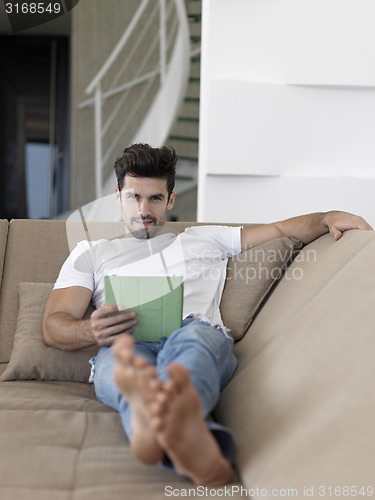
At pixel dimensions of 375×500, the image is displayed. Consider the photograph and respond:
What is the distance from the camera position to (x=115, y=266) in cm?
196

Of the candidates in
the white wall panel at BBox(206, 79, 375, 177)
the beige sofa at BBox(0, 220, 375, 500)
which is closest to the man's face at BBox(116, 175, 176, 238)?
the beige sofa at BBox(0, 220, 375, 500)

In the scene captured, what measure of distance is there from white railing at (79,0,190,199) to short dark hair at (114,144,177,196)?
8.53 feet

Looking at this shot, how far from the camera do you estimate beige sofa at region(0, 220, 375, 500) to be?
1.06 metres

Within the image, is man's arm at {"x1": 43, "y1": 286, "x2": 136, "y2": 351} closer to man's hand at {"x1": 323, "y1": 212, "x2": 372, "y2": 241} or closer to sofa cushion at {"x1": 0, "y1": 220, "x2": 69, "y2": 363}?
sofa cushion at {"x1": 0, "y1": 220, "x2": 69, "y2": 363}

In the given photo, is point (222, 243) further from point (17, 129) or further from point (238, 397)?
point (17, 129)

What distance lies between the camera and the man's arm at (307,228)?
1.86 metres

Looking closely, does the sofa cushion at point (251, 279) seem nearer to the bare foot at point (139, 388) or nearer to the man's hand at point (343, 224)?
the man's hand at point (343, 224)

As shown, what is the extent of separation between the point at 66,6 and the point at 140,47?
830 mm

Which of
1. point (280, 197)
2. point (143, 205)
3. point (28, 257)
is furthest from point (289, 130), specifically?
point (28, 257)

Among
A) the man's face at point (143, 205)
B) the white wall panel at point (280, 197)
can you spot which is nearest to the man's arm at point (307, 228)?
the man's face at point (143, 205)

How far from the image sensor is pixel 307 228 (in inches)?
79.5

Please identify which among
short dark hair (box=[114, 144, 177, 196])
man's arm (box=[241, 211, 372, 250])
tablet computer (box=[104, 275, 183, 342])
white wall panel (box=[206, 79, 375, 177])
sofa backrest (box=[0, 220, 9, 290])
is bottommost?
tablet computer (box=[104, 275, 183, 342])

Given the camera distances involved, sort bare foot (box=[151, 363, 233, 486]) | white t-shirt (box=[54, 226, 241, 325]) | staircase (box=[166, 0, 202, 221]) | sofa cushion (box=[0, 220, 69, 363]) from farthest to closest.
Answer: staircase (box=[166, 0, 202, 221]), sofa cushion (box=[0, 220, 69, 363]), white t-shirt (box=[54, 226, 241, 325]), bare foot (box=[151, 363, 233, 486])

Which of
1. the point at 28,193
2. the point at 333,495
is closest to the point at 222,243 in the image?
the point at 333,495
